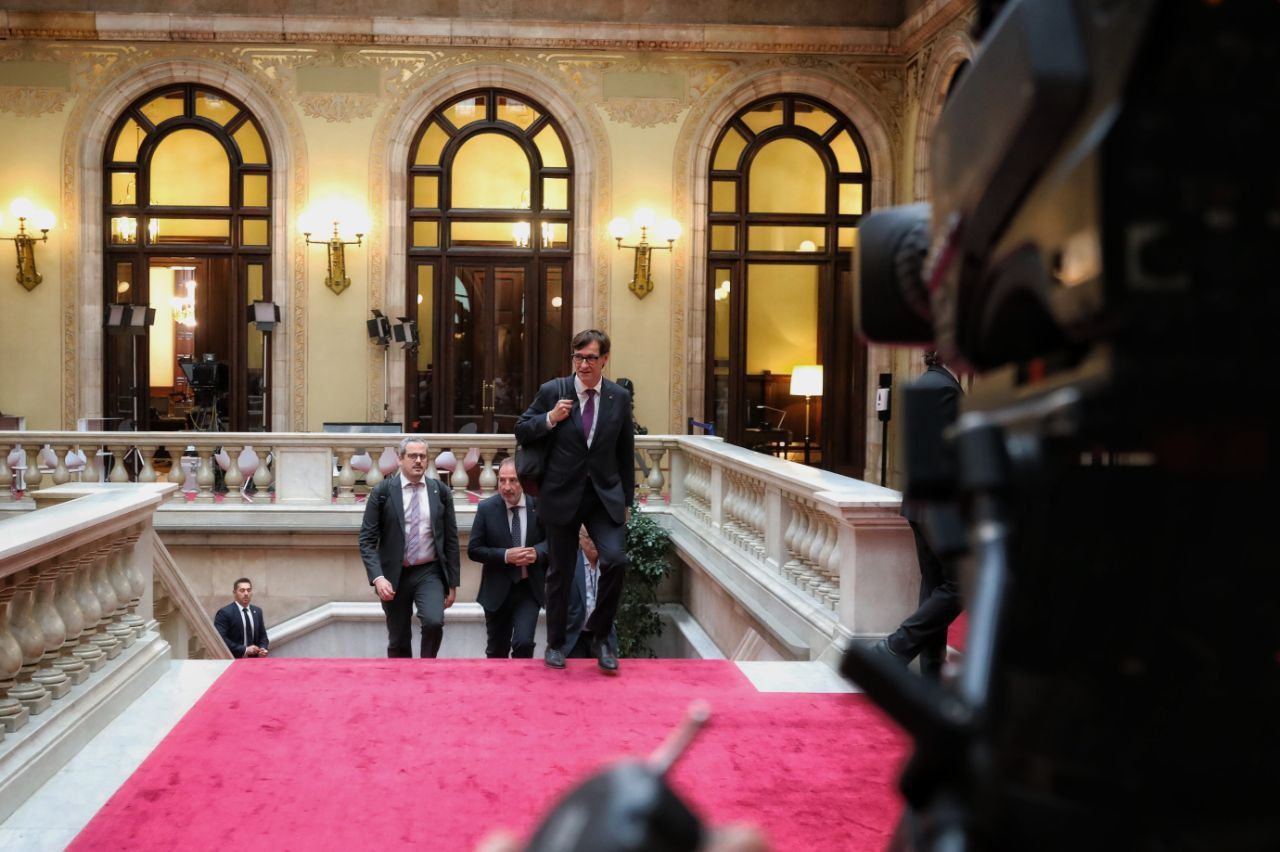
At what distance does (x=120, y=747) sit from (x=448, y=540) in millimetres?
3578

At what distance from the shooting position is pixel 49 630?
15.4ft

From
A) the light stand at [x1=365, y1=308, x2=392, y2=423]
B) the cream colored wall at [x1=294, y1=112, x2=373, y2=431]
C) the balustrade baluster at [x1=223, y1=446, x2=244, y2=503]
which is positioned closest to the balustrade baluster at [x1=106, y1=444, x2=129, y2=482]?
the balustrade baluster at [x1=223, y1=446, x2=244, y2=503]

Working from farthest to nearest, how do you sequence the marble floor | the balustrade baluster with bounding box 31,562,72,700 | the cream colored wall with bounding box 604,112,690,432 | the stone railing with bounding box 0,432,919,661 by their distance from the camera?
the cream colored wall with bounding box 604,112,690,432
the stone railing with bounding box 0,432,919,661
the balustrade baluster with bounding box 31,562,72,700
the marble floor

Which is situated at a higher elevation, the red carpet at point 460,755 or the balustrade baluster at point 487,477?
the balustrade baluster at point 487,477

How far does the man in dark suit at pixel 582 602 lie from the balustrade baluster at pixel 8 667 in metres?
3.34

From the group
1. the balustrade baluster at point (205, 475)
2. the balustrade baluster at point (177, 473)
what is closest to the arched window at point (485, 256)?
the balustrade baluster at point (205, 475)

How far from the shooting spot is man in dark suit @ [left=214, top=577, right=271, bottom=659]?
9.58 metres

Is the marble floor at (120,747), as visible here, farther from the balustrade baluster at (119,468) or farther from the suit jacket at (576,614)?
the balustrade baluster at (119,468)

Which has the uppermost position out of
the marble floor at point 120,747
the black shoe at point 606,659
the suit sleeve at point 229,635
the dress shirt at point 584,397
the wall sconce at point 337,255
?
the wall sconce at point 337,255

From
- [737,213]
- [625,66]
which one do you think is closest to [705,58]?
[625,66]

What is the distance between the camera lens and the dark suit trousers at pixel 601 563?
19.9ft

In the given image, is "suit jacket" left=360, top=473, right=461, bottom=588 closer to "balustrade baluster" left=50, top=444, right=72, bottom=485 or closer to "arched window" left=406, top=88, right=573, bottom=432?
"balustrade baluster" left=50, top=444, right=72, bottom=485

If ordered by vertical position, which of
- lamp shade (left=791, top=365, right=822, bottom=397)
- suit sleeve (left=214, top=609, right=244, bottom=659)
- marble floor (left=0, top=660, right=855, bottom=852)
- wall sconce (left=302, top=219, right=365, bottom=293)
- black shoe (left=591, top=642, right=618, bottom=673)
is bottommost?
suit sleeve (left=214, top=609, right=244, bottom=659)

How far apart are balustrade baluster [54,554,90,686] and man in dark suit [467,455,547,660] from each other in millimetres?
3177
